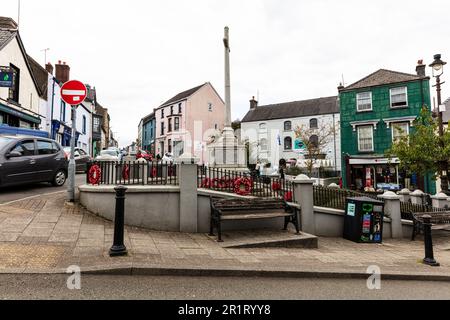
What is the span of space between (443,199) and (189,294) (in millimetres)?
14305

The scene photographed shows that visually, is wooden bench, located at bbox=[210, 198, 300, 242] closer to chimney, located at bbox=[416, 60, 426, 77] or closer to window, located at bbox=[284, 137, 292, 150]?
chimney, located at bbox=[416, 60, 426, 77]

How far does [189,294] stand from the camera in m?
3.62

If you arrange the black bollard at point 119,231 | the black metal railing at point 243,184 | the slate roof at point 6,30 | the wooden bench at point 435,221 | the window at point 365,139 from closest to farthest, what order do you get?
the black bollard at point 119,231, the black metal railing at point 243,184, the wooden bench at point 435,221, the slate roof at point 6,30, the window at point 365,139

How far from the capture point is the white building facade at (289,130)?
33.3 metres

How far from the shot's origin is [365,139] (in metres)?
24.3

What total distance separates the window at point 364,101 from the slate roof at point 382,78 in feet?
2.36

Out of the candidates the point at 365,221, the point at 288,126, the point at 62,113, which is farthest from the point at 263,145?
the point at 365,221

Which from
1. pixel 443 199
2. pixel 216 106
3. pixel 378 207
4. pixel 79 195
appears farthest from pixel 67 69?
pixel 443 199

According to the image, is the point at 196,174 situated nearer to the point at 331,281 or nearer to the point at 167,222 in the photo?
the point at 167,222

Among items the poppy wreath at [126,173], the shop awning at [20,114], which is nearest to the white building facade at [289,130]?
the shop awning at [20,114]

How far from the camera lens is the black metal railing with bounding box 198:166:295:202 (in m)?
7.71

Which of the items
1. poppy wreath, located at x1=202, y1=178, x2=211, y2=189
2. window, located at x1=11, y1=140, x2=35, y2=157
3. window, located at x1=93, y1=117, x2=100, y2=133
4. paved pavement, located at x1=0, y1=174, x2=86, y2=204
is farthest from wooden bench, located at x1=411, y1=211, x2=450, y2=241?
window, located at x1=93, y1=117, x2=100, y2=133

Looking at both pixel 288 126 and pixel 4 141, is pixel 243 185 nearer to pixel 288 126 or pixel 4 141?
pixel 4 141

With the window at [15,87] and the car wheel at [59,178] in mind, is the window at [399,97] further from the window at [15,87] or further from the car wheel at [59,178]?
the window at [15,87]
